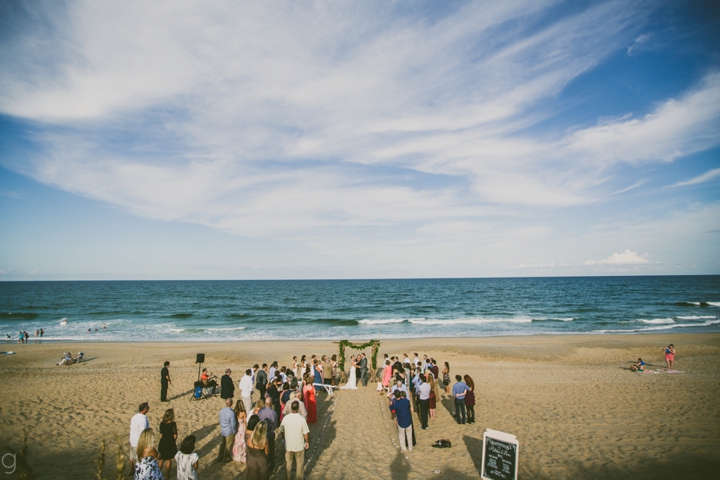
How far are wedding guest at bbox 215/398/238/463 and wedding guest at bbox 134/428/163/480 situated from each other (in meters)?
2.53

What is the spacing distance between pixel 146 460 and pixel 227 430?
306cm

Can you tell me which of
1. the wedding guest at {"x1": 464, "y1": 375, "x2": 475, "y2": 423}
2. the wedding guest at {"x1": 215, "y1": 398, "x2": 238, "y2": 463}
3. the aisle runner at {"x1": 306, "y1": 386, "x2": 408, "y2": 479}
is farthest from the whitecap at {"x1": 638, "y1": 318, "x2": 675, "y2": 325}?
the wedding guest at {"x1": 215, "y1": 398, "x2": 238, "y2": 463}

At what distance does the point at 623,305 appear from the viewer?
56062 mm

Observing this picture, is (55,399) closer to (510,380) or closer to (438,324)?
(510,380)

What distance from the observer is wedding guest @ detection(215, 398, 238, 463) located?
27.4 feet

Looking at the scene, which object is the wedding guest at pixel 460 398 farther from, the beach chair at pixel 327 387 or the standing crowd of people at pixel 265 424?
the beach chair at pixel 327 387

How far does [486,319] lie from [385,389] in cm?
3434

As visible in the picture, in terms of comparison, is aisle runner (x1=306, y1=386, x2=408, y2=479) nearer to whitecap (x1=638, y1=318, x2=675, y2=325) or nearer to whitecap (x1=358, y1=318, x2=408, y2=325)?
whitecap (x1=358, y1=318, x2=408, y2=325)

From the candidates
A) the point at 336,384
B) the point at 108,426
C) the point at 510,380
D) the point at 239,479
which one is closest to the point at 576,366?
the point at 510,380

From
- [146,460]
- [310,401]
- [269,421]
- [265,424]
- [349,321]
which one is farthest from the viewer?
[349,321]

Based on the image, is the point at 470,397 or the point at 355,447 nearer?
the point at 355,447

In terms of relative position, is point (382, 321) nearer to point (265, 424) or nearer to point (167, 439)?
point (167, 439)

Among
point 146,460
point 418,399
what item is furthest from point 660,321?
point 146,460

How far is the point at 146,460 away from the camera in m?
5.60
